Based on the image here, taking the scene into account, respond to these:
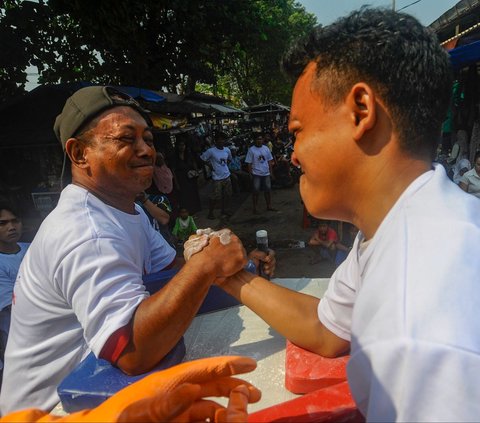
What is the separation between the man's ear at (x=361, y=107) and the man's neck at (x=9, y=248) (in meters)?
3.38

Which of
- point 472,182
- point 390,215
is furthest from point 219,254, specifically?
point 472,182

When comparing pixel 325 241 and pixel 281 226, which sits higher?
pixel 325 241

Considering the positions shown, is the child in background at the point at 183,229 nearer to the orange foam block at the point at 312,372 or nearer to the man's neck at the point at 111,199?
the man's neck at the point at 111,199

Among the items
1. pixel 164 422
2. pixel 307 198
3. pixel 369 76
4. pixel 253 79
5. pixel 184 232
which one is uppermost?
pixel 253 79

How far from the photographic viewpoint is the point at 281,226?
8.09 m

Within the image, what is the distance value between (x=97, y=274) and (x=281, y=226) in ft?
23.1

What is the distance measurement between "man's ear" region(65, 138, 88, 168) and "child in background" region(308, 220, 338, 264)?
4503 mm

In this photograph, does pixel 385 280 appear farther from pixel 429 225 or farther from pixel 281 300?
pixel 281 300

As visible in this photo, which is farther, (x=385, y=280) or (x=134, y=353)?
(x=134, y=353)

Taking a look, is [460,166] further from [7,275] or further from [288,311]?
[7,275]

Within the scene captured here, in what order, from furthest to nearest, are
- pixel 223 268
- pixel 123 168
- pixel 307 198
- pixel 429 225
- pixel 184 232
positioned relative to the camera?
1. pixel 184 232
2. pixel 123 168
3. pixel 223 268
4. pixel 307 198
5. pixel 429 225

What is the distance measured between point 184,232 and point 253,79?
85.2 ft

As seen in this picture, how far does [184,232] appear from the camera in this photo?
638cm

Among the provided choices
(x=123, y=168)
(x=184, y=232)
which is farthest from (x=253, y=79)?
(x=123, y=168)
